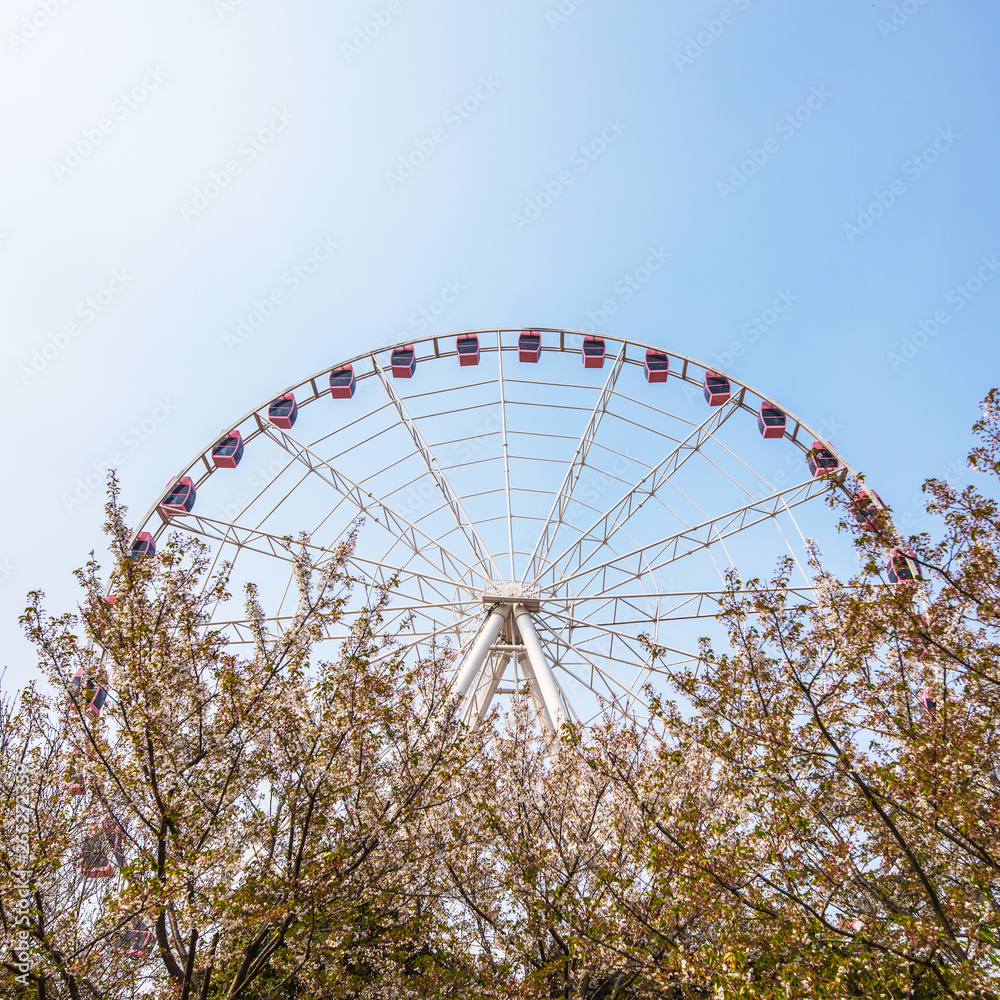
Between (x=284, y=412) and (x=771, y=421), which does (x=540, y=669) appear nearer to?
(x=771, y=421)

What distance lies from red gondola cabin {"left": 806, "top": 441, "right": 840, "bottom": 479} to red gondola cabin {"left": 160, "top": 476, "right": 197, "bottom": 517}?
61.4 feet

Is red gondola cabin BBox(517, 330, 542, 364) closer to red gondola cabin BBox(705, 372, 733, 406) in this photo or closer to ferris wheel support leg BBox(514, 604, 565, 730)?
red gondola cabin BBox(705, 372, 733, 406)

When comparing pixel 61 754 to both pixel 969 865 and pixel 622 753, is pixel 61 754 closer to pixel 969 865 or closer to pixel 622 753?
pixel 622 753

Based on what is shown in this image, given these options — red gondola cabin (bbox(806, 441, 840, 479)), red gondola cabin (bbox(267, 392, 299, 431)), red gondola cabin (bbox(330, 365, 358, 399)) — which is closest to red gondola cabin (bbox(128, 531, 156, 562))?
red gondola cabin (bbox(267, 392, 299, 431))

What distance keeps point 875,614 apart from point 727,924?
4404mm

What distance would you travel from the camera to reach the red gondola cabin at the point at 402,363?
893 inches

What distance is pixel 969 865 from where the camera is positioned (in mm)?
8141

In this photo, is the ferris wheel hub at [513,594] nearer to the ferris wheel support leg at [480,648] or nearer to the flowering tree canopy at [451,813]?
the ferris wheel support leg at [480,648]

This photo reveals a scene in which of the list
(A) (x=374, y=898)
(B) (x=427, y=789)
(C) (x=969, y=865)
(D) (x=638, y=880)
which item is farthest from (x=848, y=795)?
(A) (x=374, y=898)

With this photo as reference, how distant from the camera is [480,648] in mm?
17156

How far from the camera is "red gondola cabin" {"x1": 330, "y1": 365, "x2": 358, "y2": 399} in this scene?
73.7ft

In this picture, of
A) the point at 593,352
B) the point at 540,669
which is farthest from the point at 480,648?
the point at 593,352

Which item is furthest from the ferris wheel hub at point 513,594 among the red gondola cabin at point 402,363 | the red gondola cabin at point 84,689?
the red gondola cabin at point 84,689

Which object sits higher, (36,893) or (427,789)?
(427,789)
